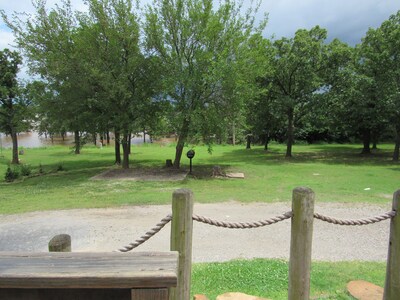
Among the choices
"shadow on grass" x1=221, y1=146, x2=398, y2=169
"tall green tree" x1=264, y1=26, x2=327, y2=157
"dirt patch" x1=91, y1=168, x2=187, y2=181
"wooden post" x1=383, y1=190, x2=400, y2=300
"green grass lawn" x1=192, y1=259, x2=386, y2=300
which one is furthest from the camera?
"tall green tree" x1=264, y1=26, x2=327, y2=157

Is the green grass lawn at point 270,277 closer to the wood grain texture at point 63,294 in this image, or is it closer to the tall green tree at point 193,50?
the wood grain texture at point 63,294

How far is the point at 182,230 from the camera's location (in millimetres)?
2393

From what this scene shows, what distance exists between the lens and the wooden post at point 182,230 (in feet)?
7.81

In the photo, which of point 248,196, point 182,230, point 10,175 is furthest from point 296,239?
point 10,175

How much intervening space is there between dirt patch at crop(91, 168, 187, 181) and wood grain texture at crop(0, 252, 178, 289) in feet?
40.6

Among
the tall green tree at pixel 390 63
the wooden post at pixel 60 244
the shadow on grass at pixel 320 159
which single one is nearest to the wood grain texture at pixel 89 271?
the wooden post at pixel 60 244

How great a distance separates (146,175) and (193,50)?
6738mm

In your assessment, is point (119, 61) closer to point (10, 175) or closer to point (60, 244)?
point (10, 175)

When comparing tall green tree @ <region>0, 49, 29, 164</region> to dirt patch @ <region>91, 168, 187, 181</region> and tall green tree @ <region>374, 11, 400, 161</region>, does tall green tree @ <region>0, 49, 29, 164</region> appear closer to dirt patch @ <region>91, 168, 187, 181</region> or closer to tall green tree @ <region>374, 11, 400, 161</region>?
dirt patch @ <region>91, 168, 187, 181</region>

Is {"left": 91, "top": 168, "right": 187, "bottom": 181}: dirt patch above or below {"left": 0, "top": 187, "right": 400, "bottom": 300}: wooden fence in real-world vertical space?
below

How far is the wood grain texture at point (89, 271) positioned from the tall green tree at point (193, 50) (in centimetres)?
1280

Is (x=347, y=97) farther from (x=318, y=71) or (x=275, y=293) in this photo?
(x=275, y=293)

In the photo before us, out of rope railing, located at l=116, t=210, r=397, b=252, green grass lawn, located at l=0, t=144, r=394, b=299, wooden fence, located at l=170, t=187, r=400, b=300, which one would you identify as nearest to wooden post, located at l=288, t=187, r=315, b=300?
wooden fence, located at l=170, t=187, r=400, b=300

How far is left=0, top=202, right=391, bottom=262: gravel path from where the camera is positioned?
5064 mm
